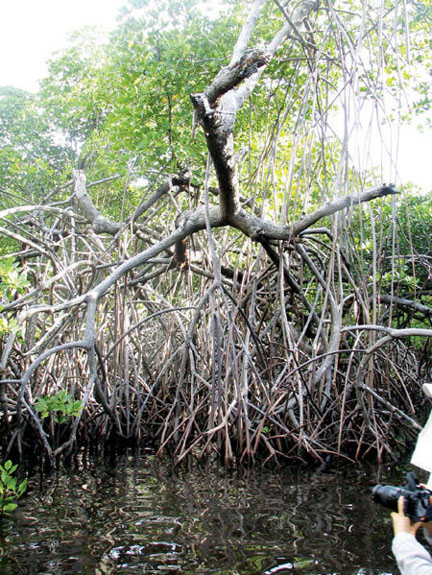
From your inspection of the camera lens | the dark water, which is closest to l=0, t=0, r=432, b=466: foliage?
the dark water

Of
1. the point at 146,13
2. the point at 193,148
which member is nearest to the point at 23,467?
the point at 193,148

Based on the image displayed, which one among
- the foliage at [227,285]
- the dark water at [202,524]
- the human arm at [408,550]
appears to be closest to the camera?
the human arm at [408,550]

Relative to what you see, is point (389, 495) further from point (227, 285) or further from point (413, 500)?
point (227, 285)

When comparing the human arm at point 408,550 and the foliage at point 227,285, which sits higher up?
the foliage at point 227,285

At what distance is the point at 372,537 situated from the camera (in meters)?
2.09

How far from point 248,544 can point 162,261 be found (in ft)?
8.46

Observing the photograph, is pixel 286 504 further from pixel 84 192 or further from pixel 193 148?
pixel 84 192

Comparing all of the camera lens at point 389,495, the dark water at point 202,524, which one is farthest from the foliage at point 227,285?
the camera lens at point 389,495

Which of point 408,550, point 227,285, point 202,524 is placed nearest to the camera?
point 408,550

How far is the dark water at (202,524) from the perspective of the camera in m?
1.85

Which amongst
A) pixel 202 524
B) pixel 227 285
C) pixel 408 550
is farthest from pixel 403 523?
pixel 227 285

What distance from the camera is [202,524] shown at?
2.25 m

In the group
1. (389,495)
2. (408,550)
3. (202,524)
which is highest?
(389,495)

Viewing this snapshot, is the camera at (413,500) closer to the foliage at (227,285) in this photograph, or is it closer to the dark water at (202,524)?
the dark water at (202,524)
